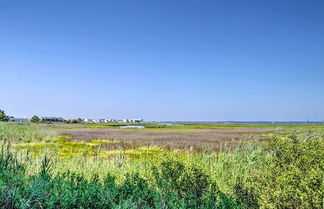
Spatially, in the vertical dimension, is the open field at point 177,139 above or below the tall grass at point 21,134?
below

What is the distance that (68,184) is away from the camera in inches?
156

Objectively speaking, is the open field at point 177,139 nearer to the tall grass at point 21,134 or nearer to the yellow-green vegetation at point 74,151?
the yellow-green vegetation at point 74,151

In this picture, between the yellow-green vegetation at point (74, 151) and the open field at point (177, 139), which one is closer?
the yellow-green vegetation at point (74, 151)

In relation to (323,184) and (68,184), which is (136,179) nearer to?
(68,184)

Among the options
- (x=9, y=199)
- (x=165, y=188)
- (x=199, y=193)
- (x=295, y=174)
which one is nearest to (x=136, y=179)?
(x=165, y=188)

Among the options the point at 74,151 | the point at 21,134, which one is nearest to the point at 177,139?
the point at 74,151

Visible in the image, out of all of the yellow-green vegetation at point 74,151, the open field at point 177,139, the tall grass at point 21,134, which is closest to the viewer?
the yellow-green vegetation at point 74,151

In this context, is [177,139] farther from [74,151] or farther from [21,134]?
[21,134]

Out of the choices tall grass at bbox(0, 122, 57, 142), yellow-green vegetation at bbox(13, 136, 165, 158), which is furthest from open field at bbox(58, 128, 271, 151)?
tall grass at bbox(0, 122, 57, 142)

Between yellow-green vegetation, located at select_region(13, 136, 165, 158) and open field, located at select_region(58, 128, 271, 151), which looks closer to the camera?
yellow-green vegetation, located at select_region(13, 136, 165, 158)

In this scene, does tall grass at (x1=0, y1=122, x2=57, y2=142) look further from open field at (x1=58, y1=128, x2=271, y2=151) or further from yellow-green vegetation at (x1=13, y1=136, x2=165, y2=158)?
open field at (x1=58, y1=128, x2=271, y2=151)

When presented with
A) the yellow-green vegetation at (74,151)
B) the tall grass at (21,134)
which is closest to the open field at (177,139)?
the yellow-green vegetation at (74,151)

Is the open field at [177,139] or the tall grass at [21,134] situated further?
the open field at [177,139]

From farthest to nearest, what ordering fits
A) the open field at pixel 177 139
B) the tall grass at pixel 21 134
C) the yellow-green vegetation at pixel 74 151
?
the open field at pixel 177 139, the tall grass at pixel 21 134, the yellow-green vegetation at pixel 74 151
